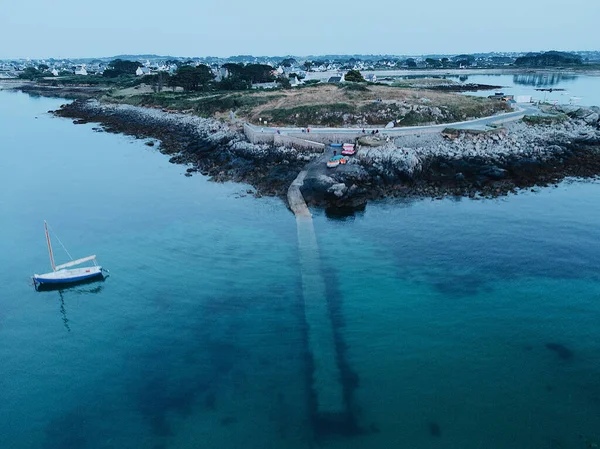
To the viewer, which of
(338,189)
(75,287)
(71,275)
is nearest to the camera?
(71,275)

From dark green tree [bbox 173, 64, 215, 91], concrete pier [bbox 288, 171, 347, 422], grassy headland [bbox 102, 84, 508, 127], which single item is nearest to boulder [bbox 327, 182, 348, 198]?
concrete pier [bbox 288, 171, 347, 422]

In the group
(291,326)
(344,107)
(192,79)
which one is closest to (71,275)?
(291,326)

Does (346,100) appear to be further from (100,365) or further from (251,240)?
(100,365)

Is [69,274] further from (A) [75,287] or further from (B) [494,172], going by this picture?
(B) [494,172]

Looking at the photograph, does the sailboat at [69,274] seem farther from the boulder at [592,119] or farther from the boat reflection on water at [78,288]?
the boulder at [592,119]

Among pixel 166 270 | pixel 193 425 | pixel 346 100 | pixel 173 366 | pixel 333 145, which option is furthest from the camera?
pixel 346 100

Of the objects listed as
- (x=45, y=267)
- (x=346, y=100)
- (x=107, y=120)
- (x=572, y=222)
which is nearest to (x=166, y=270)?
(x=45, y=267)
